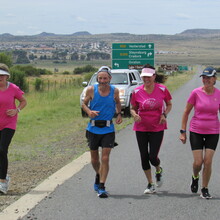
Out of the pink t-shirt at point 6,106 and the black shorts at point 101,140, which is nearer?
the black shorts at point 101,140

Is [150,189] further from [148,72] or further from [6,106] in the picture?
[6,106]

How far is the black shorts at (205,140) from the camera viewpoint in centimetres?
647

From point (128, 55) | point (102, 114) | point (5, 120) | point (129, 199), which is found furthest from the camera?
point (128, 55)

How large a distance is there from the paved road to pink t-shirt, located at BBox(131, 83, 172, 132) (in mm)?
920

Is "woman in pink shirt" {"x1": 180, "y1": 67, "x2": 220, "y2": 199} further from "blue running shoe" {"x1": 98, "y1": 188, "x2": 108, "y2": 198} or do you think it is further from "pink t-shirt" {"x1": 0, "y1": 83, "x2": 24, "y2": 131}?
"pink t-shirt" {"x1": 0, "y1": 83, "x2": 24, "y2": 131}

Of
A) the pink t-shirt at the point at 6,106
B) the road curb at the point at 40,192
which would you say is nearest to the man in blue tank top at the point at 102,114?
the road curb at the point at 40,192

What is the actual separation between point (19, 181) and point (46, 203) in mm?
1670

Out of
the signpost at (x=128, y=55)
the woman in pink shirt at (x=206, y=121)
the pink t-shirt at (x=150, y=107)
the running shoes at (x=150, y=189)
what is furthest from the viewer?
the signpost at (x=128, y=55)

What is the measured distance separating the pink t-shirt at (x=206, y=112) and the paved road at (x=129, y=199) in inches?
35.5

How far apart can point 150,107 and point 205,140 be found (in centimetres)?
84

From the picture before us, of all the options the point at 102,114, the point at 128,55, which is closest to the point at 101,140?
the point at 102,114

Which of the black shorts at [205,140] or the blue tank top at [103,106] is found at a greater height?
the blue tank top at [103,106]

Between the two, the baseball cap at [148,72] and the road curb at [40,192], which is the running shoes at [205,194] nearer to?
the baseball cap at [148,72]

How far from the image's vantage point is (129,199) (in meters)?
6.41
